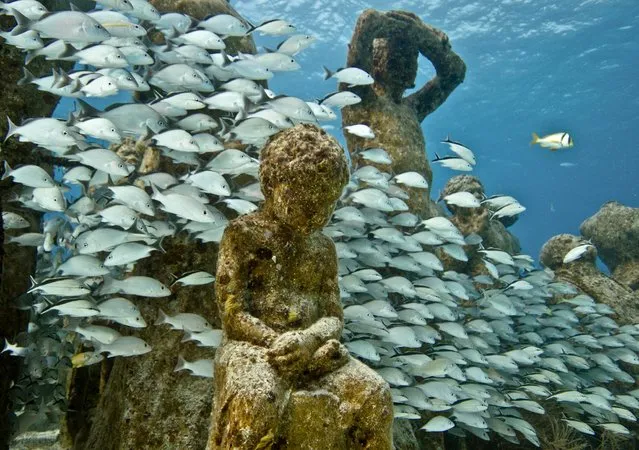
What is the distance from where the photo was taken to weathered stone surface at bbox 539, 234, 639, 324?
1184 cm

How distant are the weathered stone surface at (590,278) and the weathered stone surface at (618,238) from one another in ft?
9.06

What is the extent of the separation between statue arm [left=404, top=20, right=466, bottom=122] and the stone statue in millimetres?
9026

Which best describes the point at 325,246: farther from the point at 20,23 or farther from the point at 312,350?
the point at 20,23

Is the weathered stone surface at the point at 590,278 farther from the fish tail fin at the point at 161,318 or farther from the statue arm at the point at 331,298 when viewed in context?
the fish tail fin at the point at 161,318

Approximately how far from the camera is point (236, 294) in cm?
341

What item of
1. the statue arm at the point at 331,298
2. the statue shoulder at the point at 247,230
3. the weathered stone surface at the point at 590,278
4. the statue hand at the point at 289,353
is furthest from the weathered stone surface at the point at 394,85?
the statue hand at the point at 289,353

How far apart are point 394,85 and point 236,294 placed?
29.5 feet

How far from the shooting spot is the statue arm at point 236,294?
3221 millimetres

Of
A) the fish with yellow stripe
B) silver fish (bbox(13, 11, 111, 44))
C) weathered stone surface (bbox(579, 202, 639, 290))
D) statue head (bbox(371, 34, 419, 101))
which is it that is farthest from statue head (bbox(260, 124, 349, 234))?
weathered stone surface (bbox(579, 202, 639, 290))

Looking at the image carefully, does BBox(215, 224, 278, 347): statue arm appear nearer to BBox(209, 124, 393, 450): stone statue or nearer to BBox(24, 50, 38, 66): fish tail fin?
BBox(209, 124, 393, 450): stone statue

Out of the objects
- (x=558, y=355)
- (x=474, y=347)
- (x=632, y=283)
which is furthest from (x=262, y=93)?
(x=632, y=283)

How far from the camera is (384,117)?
10.7 m

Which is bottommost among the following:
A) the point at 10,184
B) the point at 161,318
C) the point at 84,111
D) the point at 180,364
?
the point at 180,364

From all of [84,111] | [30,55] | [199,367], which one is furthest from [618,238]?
[30,55]
